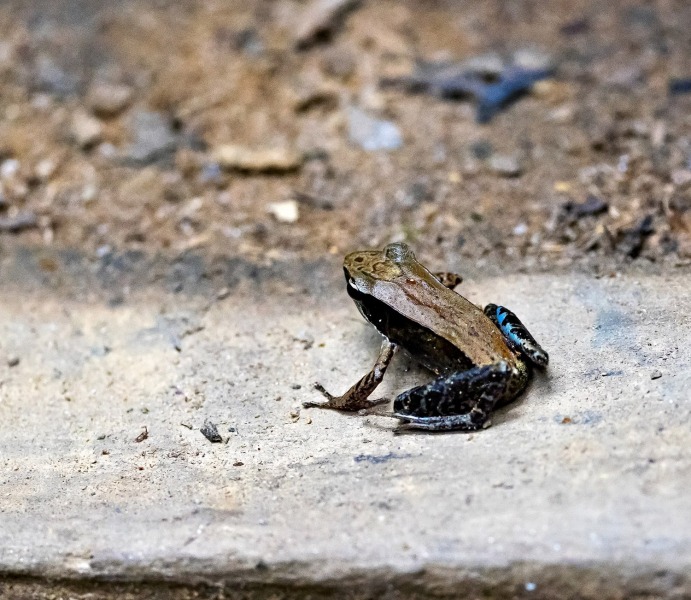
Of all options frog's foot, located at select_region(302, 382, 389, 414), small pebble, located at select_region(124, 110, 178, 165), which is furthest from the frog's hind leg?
small pebble, located at select_region(124, 110, 178, 165)

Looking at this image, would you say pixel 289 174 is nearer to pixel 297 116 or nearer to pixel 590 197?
pixel 297 116

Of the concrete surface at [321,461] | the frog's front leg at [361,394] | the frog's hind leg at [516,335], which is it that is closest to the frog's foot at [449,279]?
the concrete surface at [321,461]

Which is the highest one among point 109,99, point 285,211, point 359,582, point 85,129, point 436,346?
point 109,99

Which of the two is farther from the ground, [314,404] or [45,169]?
[45,169]

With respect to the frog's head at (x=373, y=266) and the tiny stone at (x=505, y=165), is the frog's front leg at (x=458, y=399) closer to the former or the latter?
the frog's head at (x=373, y=266)

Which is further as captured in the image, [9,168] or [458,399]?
[9,168]

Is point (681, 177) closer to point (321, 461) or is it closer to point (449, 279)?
point (449, 279)

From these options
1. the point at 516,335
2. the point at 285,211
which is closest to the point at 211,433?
the point at 516,335
